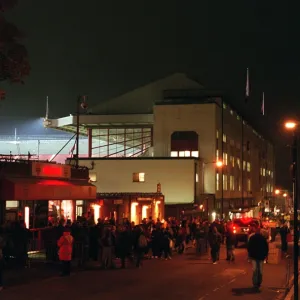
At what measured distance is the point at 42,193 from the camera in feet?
81.1

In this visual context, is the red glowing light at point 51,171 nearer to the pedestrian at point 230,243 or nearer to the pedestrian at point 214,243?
the pedestrian at point 214,243

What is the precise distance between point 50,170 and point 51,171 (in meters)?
0.14

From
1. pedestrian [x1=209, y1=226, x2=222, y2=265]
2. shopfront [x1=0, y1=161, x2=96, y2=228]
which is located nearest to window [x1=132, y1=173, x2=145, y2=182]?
shopfront [x1=0, y1=161, x2=96, y2=228]

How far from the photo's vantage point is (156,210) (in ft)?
136

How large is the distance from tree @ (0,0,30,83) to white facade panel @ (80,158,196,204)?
36619 mm

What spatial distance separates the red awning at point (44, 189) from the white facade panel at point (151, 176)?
21374 mm

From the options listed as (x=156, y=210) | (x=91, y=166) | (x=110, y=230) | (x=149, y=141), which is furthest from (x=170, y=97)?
(x=110, y=230)

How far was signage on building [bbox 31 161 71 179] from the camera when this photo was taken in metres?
25.7

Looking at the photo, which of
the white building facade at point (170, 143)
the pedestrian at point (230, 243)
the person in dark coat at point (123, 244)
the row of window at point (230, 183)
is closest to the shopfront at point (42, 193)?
the person in dark coat at point (123, 244)

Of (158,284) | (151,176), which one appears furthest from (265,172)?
(158,284)

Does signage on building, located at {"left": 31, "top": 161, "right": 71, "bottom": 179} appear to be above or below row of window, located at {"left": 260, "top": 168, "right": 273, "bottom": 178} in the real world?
below

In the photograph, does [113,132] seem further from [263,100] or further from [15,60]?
[15,60]

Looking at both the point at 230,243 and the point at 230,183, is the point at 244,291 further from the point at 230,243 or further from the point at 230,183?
the point at 230,183

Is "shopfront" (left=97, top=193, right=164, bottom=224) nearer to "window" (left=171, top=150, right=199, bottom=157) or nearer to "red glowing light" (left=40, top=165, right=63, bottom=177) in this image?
"red glowing light" (left=40, top=165, right=63, bottom=177)
